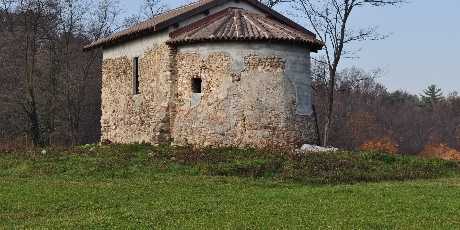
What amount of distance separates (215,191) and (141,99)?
10.2m

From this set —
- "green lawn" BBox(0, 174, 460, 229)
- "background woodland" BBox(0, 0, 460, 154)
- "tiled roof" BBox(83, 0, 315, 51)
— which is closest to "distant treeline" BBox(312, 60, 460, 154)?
"background woodland" BBox(0, 0, 460, 154)

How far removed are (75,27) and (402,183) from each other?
2562 cm

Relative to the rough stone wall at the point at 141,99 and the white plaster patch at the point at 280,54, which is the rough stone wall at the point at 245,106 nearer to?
the white plaster patch at the point at 280,54

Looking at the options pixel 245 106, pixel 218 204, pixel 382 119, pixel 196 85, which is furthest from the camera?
pixel 382 119

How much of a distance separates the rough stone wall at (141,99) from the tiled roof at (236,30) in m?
1.01

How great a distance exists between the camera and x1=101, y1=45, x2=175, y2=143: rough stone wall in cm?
2144

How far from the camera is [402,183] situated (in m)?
15.5

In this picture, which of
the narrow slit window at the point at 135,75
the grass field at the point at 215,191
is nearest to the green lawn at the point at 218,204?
the grass field at the point at 215,191

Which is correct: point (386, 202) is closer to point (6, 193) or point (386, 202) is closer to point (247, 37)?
point (6, 193)

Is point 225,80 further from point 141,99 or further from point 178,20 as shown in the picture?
point 141,99

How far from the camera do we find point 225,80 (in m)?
20.1

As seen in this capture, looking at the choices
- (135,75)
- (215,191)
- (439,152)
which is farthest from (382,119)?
(215,191)

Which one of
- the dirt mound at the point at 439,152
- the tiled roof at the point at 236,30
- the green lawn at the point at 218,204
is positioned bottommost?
the dirt mound at the point at 439,152

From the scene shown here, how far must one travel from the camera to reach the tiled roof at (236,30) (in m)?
20.0
